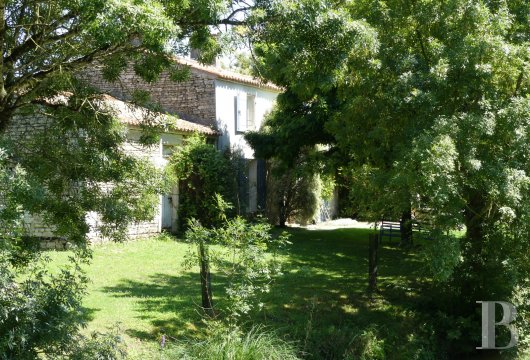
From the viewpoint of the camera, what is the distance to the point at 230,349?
6492mm

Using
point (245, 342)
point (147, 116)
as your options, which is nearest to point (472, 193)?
point (245, 342)

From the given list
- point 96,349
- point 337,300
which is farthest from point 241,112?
point 96,349

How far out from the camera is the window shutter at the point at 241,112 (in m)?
21.1

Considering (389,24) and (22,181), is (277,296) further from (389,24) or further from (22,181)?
(22,181)

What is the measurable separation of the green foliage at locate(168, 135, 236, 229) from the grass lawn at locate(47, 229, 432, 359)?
231 cm

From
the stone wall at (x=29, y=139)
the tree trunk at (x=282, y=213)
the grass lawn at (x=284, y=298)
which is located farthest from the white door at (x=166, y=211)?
the tree trunk at (x=282, y=213)

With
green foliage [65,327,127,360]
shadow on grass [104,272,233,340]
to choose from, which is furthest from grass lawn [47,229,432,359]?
green foliage [65,327,127,360]

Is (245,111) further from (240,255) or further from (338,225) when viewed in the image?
(240,255)

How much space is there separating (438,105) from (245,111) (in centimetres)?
1373

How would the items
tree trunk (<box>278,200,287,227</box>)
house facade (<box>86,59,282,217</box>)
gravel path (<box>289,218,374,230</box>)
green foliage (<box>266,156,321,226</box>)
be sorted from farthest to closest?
gravel path (<box>289,218,374,230</box>), tree trunk (<box>278,200,287,227</box>), green foliage (<box>266,156,321,226</box>), house facade (<box>86,59,282,217</box>)

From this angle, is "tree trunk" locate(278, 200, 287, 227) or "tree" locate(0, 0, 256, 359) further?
"tree trunk" locate(278, 200, 287, 227)

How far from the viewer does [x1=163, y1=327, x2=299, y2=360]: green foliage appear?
255 inches

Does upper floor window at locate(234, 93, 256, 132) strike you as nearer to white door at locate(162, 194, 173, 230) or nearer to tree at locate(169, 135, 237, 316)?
tree at locate(169, 135, 237, 316)

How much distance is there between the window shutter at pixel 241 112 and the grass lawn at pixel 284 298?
6.69 m
